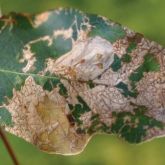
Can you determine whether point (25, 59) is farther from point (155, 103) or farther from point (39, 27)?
point (155, 103)

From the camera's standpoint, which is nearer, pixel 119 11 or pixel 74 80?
pixel 74 80

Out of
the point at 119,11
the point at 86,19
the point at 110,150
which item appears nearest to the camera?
the point at 86,19

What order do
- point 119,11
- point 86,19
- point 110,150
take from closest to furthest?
point 86,19 → point 110,150 → point 119,11

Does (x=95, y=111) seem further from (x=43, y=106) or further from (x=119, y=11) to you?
(x=119, y=11)

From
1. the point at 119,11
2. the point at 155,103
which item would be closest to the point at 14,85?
the point at 155,103

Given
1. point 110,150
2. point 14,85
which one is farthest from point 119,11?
point 14,85

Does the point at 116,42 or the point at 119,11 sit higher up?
the point at 119,11
